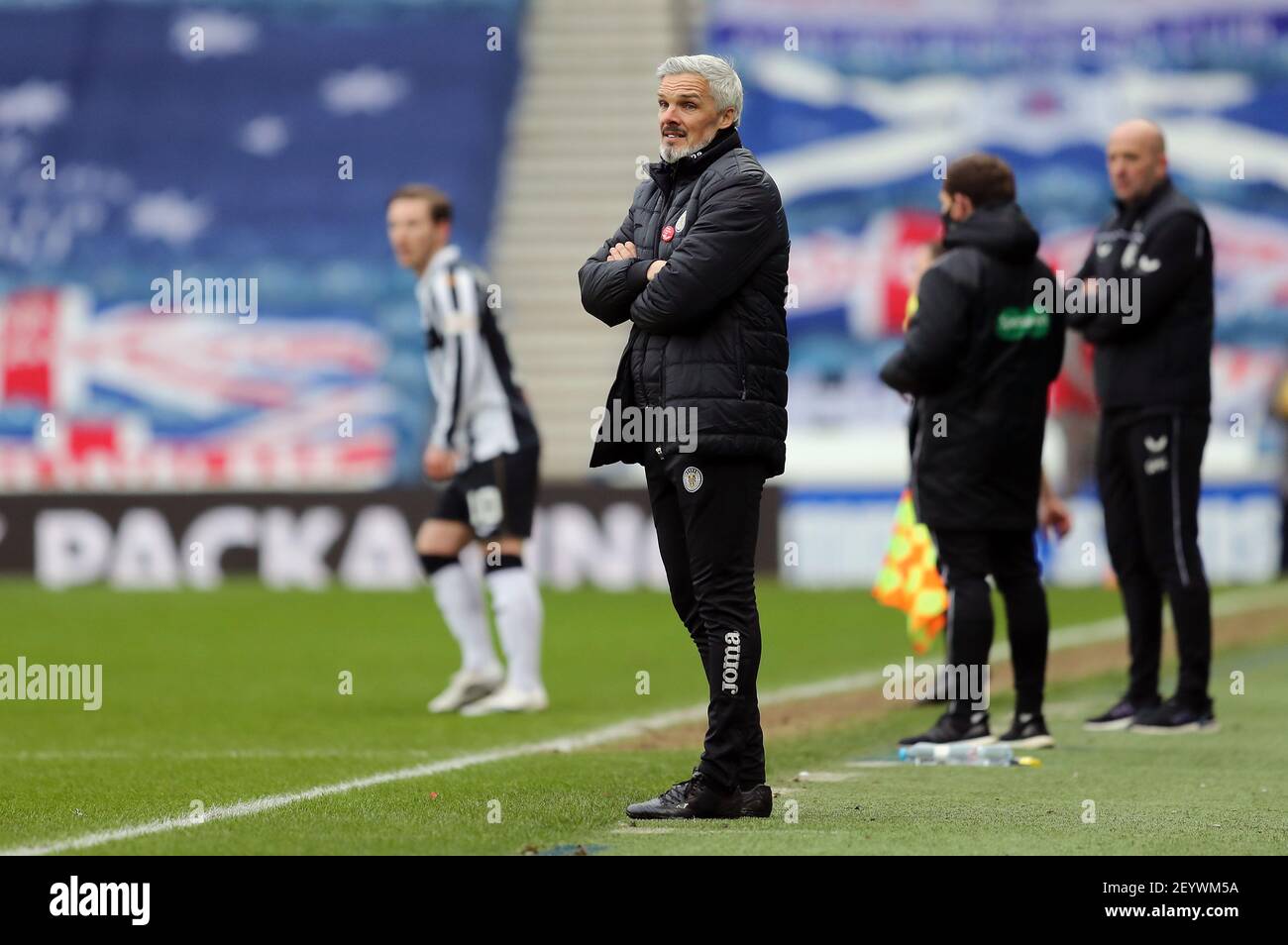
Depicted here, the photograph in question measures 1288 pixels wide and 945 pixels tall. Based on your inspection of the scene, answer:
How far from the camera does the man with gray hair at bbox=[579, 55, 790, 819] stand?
577 cm

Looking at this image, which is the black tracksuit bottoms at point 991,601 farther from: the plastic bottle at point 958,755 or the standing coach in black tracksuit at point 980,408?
the plastic bottle at point 958,755

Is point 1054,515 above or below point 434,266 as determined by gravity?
below

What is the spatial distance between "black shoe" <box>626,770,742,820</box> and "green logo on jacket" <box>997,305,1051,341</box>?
95.6 inches

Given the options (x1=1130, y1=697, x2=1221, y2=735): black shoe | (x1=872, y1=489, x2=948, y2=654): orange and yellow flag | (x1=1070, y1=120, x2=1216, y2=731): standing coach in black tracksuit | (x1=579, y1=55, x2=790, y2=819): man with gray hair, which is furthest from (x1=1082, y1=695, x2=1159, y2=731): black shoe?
(x1=579, y1=55, x2=790, y2=819): man with gray hair

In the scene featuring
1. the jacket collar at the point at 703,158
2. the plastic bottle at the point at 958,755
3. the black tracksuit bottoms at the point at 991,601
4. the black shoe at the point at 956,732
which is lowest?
the plastic bottle at the point at 958,755

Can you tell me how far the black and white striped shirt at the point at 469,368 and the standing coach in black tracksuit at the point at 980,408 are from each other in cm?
237

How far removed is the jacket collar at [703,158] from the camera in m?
5.95

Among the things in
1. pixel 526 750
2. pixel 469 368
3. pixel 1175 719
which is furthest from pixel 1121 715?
pixel 469 368

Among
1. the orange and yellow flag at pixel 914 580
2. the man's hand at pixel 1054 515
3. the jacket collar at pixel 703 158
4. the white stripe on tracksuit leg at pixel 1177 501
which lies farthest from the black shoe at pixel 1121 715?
the jacket collar at pixel 703 158

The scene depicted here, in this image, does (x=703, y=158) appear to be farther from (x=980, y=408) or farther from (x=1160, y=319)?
(x=1160, y=319)

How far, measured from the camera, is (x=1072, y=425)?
2116 centimetres

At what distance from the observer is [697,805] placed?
5.77 metres

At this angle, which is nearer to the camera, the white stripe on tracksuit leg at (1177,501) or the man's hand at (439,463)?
the white stripe on tracksuit leg at (1177,501)

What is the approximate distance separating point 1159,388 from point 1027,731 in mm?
1417
